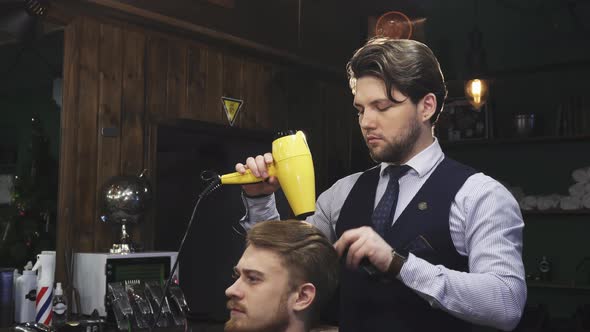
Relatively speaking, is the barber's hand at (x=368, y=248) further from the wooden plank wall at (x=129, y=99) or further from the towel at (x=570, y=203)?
the towel at (x=570, y=203)

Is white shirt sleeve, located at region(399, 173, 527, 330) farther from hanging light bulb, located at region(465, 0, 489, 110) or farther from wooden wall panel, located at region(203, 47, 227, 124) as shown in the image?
hanging light bulb, located at region(465, 0, 489, 110)

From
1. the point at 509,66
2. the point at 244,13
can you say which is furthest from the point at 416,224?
the point at 509,66

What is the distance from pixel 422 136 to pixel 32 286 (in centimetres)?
230

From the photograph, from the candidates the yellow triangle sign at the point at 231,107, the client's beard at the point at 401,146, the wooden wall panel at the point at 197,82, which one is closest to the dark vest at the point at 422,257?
the client's beard at the point at 401,146

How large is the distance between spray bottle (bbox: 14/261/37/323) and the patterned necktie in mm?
2113

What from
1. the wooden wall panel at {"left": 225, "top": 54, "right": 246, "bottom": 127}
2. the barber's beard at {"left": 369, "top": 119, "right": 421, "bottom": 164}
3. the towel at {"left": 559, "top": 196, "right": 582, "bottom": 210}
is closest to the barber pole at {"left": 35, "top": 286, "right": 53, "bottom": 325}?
the wooden wall panel at {"left": 225, "top": 54, "right": 246, "bottom": 127}

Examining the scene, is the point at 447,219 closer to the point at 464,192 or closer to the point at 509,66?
the point at 464,192

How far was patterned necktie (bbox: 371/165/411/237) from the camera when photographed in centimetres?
179

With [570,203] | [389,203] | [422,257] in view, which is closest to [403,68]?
[389,203]

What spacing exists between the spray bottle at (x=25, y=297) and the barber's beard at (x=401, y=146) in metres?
2.21

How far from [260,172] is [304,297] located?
35 cm

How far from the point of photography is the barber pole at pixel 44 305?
10.5 ft

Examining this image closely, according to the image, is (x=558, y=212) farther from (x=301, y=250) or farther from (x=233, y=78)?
(x=301, y=250)

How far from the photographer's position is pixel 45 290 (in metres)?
3.23
